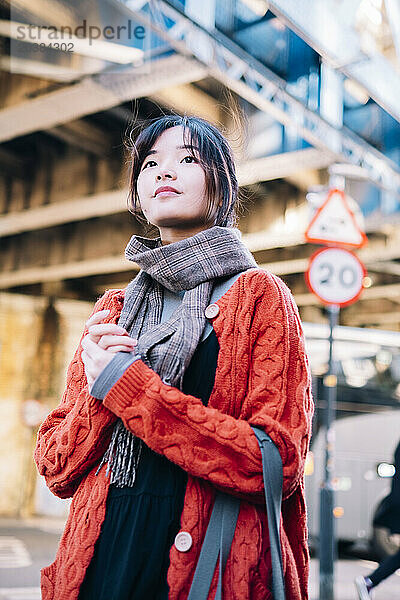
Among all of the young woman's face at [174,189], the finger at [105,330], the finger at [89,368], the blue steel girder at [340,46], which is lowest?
the finger at [89,368]

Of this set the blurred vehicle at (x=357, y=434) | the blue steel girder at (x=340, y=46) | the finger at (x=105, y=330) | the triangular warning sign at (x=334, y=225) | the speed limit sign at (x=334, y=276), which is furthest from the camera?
the blurred vehicle at (x=357, y=434)

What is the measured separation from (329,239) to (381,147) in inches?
88.2

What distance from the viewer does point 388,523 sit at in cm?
519

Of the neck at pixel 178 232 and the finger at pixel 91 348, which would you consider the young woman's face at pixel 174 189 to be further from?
the finger at pixel 91 348

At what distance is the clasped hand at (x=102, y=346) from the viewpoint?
1282 mm

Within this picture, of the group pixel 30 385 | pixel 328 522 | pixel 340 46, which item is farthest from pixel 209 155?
pixel 30 385

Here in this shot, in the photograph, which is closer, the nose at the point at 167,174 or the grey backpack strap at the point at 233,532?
the grey backpack strap at the point at 233,532

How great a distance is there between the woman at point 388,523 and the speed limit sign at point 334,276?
4.43 ft

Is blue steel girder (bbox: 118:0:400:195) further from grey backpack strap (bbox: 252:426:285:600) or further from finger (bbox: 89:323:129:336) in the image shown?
grey backpack strap (bbox: 252:426:285:600)

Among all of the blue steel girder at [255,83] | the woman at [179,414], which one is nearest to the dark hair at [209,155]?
the woman at [179,414]

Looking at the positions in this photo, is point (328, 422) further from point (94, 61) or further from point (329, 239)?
point (94, 61)

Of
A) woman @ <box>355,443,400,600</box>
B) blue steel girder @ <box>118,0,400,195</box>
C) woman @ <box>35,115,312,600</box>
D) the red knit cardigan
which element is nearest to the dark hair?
woman @ <box>35,115,312,600</box>

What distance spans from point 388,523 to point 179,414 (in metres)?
4.50

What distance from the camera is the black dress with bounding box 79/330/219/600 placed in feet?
4.05
